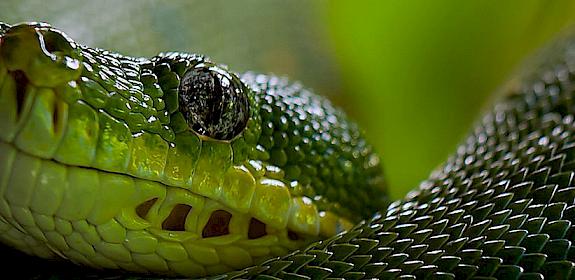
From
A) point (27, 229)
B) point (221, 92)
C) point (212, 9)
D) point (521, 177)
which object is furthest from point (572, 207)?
point (212, 9)

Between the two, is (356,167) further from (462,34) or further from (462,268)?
(462,34)

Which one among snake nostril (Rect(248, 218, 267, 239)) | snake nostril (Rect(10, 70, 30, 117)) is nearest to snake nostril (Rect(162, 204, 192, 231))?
snake nostril (Rect(248, 218, 267, 239))

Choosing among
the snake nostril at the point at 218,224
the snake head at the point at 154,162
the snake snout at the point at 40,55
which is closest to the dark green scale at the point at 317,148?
the snake head at the point at 154,162

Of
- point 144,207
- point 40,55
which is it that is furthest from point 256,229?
point 40,55

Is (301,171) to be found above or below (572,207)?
above

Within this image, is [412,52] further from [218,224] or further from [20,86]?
[20,86]

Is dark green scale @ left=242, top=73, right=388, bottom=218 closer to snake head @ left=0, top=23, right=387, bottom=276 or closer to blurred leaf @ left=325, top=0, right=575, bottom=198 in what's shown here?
snake head @ left=0, top=23, right=387, bottom=276
